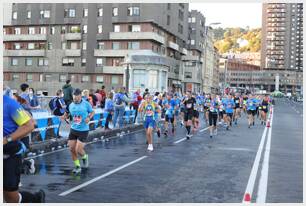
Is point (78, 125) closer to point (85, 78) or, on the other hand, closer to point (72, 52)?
point (85, 78)

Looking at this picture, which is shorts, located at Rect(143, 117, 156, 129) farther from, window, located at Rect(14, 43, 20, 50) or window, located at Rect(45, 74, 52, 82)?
window, located at Rect(14, 43, 20, 50)

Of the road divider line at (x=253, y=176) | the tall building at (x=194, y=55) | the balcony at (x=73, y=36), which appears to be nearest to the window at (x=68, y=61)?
the balcony at (x=73, y=36)

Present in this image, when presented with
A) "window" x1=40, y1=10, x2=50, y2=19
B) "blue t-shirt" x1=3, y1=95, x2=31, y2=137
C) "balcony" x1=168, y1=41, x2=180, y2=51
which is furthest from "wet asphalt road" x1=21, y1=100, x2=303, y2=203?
"balcony" x1=168, y1=41, x2=180, y2=51

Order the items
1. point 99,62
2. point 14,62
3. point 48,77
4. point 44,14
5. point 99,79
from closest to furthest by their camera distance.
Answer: point 99,62
point 99,79
point 48,77
point 44,14
point 14,62

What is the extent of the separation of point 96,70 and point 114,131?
5192 centimetres

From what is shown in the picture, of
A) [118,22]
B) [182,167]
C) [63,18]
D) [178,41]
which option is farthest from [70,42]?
[182,167]

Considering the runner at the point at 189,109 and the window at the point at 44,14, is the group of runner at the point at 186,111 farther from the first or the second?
the window at the point at 44,14

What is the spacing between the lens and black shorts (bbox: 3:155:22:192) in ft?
18.7

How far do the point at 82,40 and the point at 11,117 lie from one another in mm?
67410

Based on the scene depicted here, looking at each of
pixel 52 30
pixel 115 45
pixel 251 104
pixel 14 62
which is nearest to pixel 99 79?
pixel 115 45

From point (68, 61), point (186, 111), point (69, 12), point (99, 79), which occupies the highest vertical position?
point (69, 12)

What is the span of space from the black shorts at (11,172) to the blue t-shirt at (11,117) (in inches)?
12.1

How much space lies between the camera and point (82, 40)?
7194 cm

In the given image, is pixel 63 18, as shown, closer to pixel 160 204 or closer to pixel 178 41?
pixel 178 41
